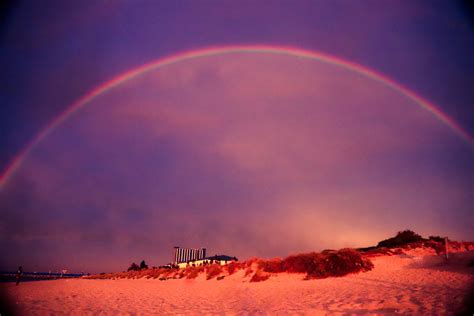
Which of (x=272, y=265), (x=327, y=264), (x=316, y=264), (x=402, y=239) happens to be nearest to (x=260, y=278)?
(x=272, y=265)

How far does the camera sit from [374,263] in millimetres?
20781

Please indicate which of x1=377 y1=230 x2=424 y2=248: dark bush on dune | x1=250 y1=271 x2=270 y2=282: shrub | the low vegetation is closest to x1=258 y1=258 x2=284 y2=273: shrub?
the low vegetation

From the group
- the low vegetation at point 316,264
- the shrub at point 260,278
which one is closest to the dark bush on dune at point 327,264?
the low vegetation at point 316,264

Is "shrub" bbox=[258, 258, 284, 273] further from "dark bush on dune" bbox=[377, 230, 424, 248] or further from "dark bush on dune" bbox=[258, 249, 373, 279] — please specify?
"dark bush on dune" bbox=[377, 230, 424, 248]

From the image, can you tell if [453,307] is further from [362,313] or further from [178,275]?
[178,275]

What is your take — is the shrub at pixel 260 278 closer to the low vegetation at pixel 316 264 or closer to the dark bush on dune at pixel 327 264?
the low vegetation at pixel 316 264

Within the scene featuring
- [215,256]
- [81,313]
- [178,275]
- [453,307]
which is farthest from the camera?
[215,256]

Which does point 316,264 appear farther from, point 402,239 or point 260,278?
point 402,239

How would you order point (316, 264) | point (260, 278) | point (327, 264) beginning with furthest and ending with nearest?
point (260, 278) → point (316, 264) → point (327, 264)

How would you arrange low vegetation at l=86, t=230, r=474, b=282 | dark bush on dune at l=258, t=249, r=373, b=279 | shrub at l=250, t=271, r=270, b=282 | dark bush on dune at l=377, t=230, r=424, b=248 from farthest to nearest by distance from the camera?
dark bush on dune at l=377, t=230, r=424, b=248, shrub at l=250, t=271, r=270, b=282, low vegetation at l=86, t=230, r=474, b=282, dark bush on dune at l=258, t=249, r=373, b=279

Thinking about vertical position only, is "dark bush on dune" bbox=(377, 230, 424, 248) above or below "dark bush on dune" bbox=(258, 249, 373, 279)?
above

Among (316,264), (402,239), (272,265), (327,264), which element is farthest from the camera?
(402,239)

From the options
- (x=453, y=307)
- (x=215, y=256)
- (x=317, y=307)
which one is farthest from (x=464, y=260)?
(x=215, y=256)

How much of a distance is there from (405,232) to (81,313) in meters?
33.9
